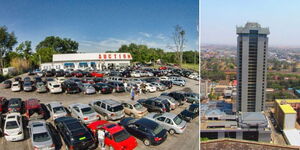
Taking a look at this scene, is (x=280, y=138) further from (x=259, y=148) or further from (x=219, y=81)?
(x=219, y=81)

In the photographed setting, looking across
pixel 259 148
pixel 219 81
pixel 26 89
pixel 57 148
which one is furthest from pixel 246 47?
pixel 57 148

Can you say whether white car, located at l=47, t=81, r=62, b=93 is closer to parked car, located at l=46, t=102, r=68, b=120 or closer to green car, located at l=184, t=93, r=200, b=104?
parked car, located at l=46, t=102, r=68, b=120

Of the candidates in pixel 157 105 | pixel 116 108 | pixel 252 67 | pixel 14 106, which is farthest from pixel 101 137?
pixel 252 67

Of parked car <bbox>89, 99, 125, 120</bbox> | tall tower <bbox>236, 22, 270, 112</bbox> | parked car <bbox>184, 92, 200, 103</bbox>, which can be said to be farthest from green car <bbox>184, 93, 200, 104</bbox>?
tall tower <bbox>236, 22, 270, 112</bbox>

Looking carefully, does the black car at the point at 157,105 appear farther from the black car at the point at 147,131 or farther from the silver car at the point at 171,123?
the black car at the point at 147,131

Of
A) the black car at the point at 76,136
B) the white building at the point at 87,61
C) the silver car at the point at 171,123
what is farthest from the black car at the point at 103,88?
the white building at the point at 87,61

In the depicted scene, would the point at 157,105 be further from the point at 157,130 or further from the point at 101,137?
the point at 101,137
